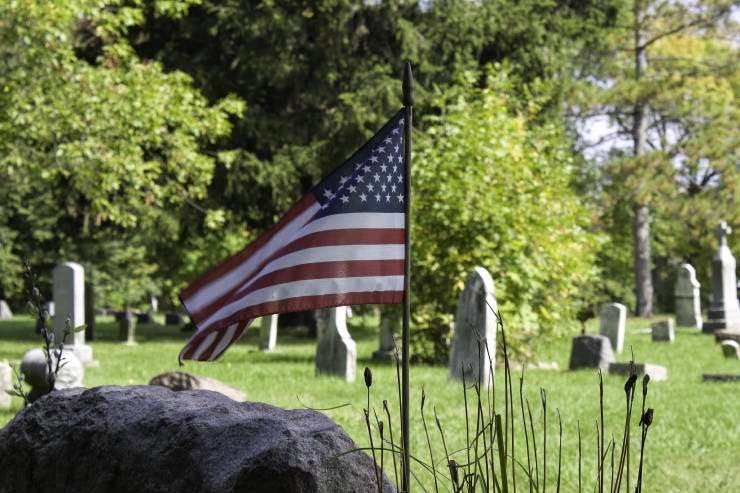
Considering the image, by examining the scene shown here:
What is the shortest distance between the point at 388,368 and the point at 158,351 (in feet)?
24.6

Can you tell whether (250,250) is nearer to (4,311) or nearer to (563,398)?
(563,398)

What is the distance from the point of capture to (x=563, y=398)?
11727 mm

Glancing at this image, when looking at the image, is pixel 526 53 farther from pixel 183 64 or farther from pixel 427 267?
pixel 427 267

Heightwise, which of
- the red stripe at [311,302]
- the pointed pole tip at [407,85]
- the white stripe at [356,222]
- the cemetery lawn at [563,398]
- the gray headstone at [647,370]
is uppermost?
the pointed pole tip at [407,85]

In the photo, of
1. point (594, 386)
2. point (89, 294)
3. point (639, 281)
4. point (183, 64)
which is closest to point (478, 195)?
point (594, 386)

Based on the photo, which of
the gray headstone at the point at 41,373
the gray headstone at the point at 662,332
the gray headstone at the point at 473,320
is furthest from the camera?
the gray headstone at the point at 662,332

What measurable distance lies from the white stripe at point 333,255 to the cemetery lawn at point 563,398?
153 cm

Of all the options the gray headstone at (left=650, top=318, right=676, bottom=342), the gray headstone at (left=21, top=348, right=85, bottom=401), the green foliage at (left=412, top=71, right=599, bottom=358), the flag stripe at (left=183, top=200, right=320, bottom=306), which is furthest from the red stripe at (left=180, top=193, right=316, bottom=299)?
the gray headstone at (left=650, top=318, right=676, bottom=342)

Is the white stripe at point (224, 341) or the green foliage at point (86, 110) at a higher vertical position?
the green foliage at point (86, 110)

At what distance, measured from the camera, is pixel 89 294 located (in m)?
28.3

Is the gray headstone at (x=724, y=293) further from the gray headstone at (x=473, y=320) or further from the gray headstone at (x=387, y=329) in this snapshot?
the gray headstone at (x=473, y=320)

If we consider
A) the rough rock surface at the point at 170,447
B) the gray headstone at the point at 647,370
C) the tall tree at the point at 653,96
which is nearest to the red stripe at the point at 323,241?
the rough rock surface at the point at 170,447

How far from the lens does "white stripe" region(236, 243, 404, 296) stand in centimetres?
479

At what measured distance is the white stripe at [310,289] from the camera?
15.7 feet
